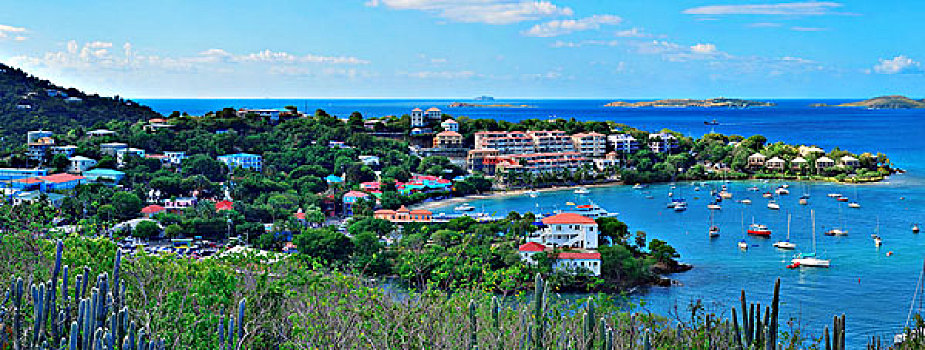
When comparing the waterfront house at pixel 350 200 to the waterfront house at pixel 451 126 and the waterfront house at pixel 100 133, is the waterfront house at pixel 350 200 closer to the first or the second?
the waterfront house at pixel 100 133

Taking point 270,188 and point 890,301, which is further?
point 270,188

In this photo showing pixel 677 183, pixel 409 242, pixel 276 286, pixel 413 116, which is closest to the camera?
pixel 276 286

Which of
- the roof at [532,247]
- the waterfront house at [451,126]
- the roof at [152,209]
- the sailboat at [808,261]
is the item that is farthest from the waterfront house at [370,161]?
the sailboat at [808,261]

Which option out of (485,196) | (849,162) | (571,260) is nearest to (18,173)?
(485,196)

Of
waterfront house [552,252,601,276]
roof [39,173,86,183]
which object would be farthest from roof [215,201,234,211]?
waterfront house [552,252,601,276]

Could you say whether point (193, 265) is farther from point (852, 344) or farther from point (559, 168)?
point (559, 168)

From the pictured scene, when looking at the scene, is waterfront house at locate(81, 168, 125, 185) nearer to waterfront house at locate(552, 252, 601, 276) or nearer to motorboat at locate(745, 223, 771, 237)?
waterfront house at locate(552, 252, 601, 276)

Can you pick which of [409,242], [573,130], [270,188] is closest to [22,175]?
[270,188]

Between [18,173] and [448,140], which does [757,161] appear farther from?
[18,173]
